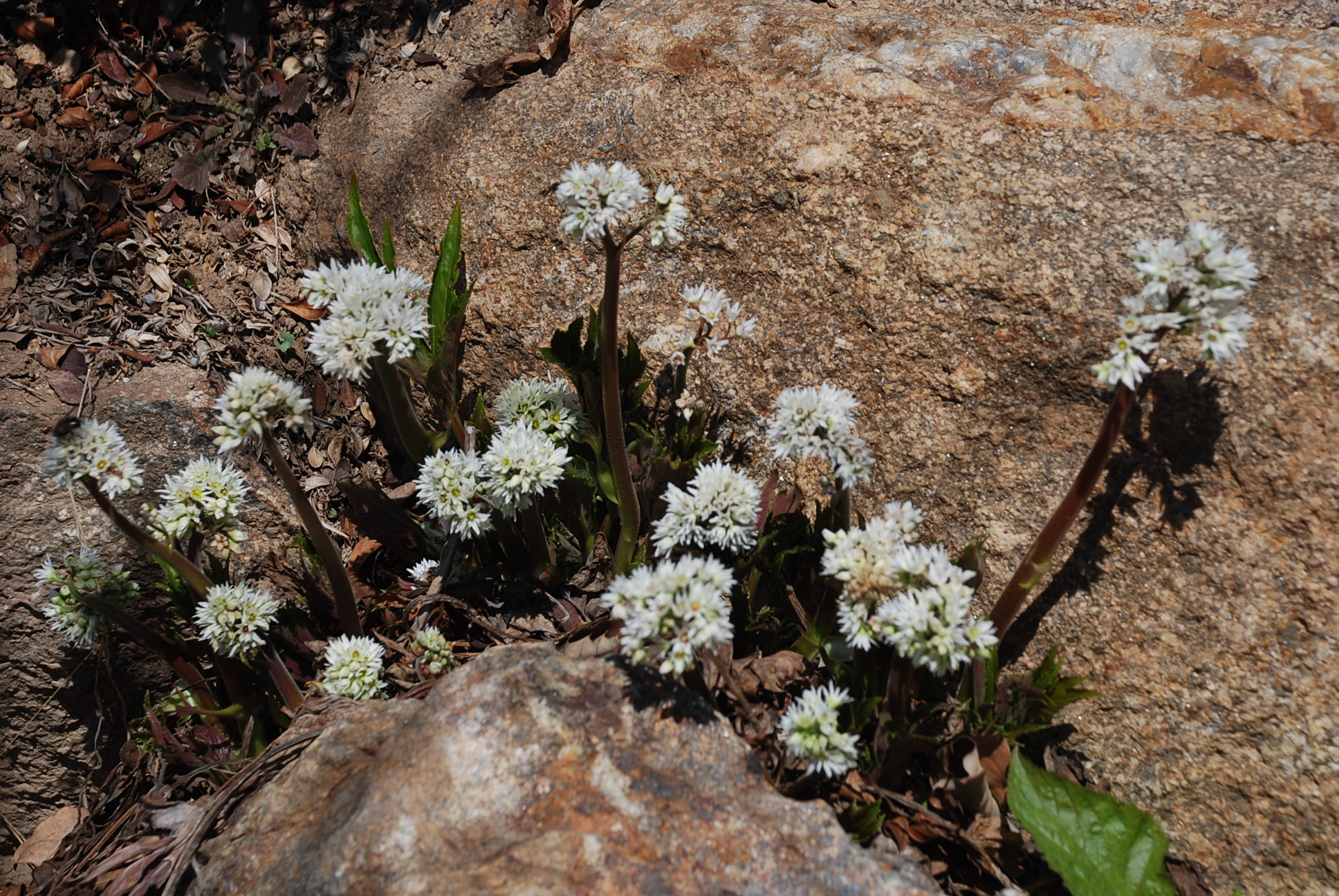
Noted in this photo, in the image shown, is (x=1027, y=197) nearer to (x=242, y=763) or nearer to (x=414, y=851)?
(x=414, y=851)

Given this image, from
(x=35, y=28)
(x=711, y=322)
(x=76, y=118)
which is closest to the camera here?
(x=711, y=322)

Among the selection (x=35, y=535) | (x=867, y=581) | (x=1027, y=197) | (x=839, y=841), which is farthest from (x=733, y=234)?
(x=35, y=535)

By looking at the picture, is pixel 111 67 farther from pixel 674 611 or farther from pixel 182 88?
pixel 674 611

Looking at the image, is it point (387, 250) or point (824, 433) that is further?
point (387, 250)

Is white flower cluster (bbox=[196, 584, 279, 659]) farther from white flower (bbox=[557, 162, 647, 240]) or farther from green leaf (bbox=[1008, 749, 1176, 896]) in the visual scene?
green leaf (bbox=[1008, 749, 1176, 896])

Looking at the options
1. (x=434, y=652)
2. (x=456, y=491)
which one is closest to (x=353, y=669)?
(x=434, y=652)

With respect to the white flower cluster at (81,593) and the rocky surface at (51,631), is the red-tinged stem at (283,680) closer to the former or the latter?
the white flower cluster at (81,593)

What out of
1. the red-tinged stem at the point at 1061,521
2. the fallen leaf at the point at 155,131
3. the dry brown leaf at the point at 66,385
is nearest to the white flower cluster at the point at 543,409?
the red-tinged stem at the point at 1061,521
